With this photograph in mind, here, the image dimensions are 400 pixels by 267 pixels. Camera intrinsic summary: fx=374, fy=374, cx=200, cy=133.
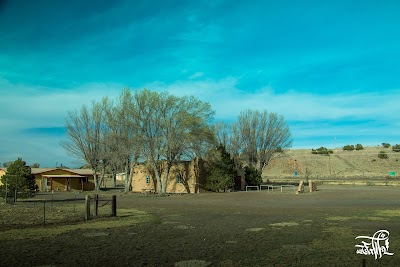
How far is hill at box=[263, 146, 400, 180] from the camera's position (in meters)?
100

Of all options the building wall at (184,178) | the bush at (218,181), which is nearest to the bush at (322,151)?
the bush at (218,181)

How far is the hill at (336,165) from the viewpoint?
10015cm

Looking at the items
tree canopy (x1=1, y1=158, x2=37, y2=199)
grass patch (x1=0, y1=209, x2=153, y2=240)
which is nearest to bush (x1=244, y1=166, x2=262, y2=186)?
tree canopy (x1=1, y1=158, x2=37, y2=199)

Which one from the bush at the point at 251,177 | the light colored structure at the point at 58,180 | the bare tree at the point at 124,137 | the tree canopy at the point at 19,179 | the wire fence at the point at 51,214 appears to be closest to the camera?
the wire fence at the point at 51,214

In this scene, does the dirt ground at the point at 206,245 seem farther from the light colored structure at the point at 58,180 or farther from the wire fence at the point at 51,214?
the light colored structure at the point at 58,180

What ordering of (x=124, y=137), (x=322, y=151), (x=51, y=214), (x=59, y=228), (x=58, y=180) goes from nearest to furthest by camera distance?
(x=59, y=228) < (x=51, y=214) < (x=124, y=137) < (x=58, y=180) < (x=322, y=151)

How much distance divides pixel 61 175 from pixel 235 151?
99.8 feet

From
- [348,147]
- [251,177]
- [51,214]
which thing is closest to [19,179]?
[51,214]

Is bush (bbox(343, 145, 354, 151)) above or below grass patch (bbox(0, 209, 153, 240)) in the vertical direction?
above

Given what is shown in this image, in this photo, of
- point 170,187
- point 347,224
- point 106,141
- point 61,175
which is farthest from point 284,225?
point 61,175

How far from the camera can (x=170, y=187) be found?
50.6m

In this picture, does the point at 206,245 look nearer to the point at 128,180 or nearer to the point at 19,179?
the point at 19,179

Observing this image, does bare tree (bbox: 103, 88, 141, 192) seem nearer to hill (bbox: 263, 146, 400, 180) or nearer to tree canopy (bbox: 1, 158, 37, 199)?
tree canopy (bbox: 1, 158, 37, 199)

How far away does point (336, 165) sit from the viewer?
4284 inches
